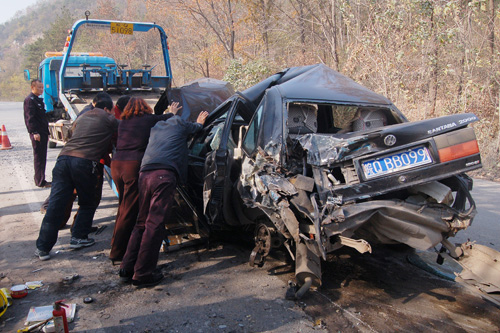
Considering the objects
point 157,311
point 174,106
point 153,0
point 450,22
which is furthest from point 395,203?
point 153,0

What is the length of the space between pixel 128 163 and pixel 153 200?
59 centimetres

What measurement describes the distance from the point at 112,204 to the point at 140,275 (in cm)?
305

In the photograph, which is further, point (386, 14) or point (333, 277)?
point (386, 14)

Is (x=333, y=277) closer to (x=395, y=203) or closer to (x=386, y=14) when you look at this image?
(x=395, y=203)

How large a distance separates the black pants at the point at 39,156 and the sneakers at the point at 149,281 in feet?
14.5

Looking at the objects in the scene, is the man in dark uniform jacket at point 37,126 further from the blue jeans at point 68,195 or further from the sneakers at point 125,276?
the sneakers at point 125,276

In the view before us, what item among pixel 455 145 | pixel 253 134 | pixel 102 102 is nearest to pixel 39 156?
pixel 102 102

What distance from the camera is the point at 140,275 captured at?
11.8ft

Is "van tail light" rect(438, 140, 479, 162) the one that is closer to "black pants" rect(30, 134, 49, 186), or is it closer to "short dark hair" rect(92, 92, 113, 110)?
"short dark hair" rect(92, 92, 113, 110)

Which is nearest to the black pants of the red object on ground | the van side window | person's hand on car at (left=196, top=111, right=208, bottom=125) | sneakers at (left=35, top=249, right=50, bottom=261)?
sneakers at (left=35, top=249, right=50, bottom=261)

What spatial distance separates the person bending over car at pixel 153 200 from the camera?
11.9 feet

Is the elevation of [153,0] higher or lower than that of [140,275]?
higher

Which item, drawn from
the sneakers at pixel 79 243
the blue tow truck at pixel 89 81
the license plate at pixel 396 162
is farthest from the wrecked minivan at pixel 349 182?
the blue tow truck at pixel 89 81

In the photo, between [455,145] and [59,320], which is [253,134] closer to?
[455,145]
